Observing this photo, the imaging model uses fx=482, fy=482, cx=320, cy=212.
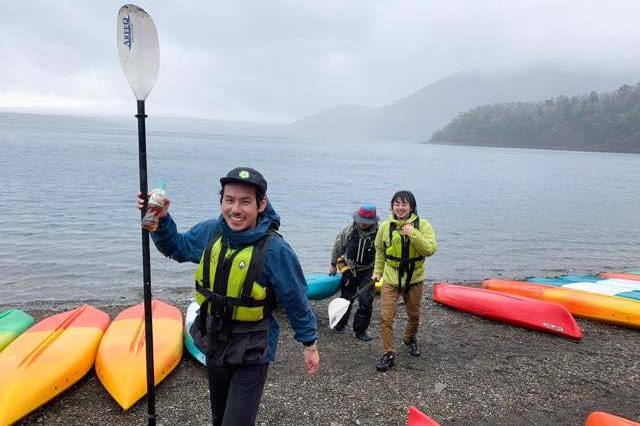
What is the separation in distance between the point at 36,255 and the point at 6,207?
8672 mm

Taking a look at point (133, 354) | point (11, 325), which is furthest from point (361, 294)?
point (11, 325)

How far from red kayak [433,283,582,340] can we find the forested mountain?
472 ft

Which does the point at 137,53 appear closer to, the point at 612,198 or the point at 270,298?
the point at 270,298

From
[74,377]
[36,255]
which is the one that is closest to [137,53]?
[74,377]

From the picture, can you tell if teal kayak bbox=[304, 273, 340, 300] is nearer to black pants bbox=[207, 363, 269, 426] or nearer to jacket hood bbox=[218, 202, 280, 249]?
black pants bbox=[207, 363, 269, 426]

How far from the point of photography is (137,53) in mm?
3566

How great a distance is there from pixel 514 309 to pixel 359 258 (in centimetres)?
286

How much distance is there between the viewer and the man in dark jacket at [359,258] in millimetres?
6344

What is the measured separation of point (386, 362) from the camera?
18.7 feet

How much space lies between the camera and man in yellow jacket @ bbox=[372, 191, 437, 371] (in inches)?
207

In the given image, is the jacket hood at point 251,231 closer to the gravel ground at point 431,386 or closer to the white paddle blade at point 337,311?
the gravel ground at point 431,386

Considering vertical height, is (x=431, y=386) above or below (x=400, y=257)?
below

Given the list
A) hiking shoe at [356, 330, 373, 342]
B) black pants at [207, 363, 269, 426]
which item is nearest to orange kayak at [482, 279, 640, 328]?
hiking shoe at [356, 330, 373, 342]

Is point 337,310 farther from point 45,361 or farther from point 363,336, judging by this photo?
point 45,361
